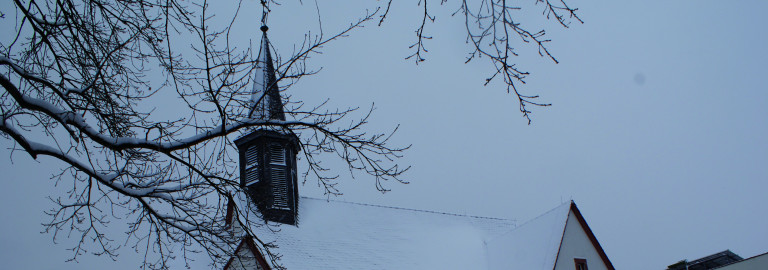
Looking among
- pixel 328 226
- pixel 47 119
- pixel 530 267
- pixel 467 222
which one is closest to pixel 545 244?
pixel 530 267

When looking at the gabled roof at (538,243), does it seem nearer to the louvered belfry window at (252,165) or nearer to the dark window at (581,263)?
the dark window at (581,263)

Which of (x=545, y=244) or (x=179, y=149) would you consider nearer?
(x=179, y=149)

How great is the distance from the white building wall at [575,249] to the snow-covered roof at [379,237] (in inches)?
116

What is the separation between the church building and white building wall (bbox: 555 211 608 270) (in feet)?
0.11

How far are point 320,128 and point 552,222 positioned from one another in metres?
17.2

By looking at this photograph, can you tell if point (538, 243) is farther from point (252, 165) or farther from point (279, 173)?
point (252, 165)

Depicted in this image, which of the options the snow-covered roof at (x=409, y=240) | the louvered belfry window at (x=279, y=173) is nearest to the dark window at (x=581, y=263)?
the snow-covered roof at (x=409, y=240)

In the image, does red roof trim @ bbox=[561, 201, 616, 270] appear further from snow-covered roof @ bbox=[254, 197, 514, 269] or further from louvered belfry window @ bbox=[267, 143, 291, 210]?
louvered belfry window @ bbox=[267, 143, 291, 210]

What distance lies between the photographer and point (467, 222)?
26859mm

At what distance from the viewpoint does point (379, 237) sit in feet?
78.7

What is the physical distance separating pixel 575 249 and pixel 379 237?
6348mm

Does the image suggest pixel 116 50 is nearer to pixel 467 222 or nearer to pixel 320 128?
pixel 320 128

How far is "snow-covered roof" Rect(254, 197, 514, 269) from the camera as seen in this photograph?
21641 mm

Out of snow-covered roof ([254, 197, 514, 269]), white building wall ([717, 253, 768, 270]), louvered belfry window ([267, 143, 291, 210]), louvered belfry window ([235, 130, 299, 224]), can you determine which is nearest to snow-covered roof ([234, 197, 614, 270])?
snow-covered roof ([254, 197, 514, 269])
